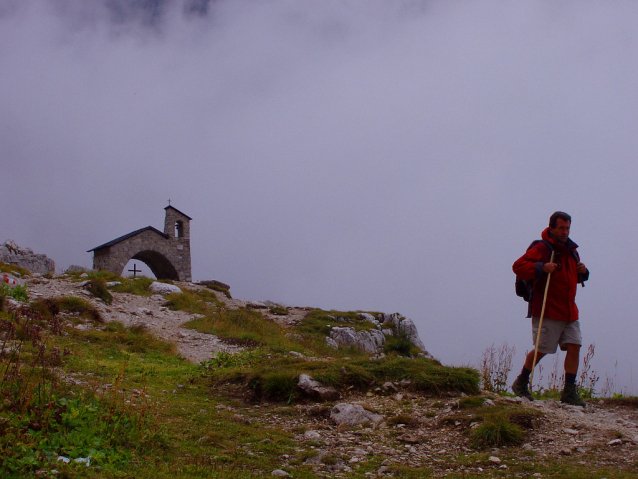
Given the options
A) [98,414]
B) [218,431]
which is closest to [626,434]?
[218,431]

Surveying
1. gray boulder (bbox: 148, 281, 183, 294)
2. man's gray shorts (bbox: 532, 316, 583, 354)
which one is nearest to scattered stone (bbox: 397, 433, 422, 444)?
man's gray shorts (bbox: 532, 316, 583, 354)

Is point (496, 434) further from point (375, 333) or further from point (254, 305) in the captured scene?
point (254, 305)

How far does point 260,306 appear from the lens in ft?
89.7

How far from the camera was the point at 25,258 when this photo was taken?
28703 millimetres

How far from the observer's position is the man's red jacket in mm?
6434

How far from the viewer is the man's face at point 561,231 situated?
659 cm

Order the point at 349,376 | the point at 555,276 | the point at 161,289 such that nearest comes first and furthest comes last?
the point at 555,276 → the point at 349,376 → the point at 161,289

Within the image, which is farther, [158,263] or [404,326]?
[158,263]

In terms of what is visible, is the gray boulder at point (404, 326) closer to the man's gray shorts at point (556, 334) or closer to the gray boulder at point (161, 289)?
the gray boulder at point (161, 289)

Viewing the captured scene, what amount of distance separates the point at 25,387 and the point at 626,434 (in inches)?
233

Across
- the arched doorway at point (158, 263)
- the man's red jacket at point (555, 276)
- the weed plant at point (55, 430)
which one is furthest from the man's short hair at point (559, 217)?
the arched doorway at point (158, 263)

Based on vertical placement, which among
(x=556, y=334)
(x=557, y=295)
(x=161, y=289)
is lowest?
Result: (x=161, y=289)

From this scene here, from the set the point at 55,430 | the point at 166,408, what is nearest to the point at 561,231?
the point at 166,408

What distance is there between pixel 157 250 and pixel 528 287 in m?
31.9
